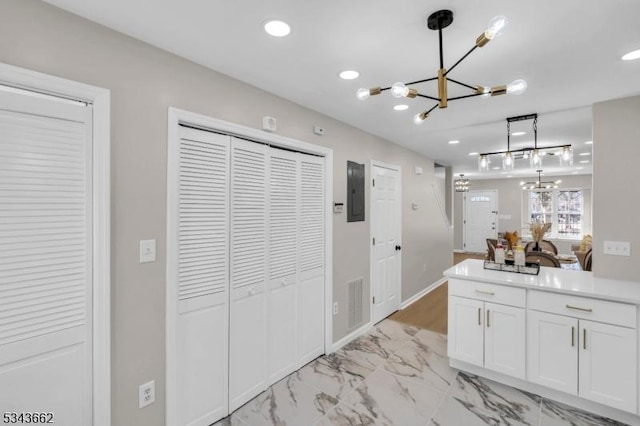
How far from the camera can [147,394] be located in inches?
69.1

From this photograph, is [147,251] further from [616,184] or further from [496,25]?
[616,184]

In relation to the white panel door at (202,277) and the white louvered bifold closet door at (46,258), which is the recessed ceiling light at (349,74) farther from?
the white louvered bifold closet door at (46,258)

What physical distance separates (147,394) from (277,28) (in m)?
2.24

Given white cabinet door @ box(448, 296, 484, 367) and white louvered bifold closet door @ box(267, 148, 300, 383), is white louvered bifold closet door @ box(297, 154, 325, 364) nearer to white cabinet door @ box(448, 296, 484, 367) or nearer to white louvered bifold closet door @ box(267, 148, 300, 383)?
white louvered bifold closet door @ box(267, 148, 300, 383)

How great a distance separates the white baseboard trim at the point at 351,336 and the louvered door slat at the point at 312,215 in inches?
36.3

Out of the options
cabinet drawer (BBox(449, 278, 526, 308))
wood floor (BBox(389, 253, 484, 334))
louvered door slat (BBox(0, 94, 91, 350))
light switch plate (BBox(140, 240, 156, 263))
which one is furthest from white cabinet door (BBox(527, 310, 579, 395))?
louvered door slat (BBox(0, 94, 91, 350))

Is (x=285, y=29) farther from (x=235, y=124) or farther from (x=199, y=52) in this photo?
(x=235, y=124)

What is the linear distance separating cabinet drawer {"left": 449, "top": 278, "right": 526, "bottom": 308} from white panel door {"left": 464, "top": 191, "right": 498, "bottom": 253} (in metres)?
7.78

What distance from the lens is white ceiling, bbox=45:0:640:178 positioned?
1.45 metres

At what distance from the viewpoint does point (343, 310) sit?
3336 millimetres

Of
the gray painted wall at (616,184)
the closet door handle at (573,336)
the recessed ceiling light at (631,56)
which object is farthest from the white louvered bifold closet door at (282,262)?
the gray painted wall at (616,184)

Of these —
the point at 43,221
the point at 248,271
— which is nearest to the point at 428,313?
the point at 248,271

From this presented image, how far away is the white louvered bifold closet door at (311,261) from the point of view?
285 centimetres

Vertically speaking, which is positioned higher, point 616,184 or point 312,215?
point 616,184
